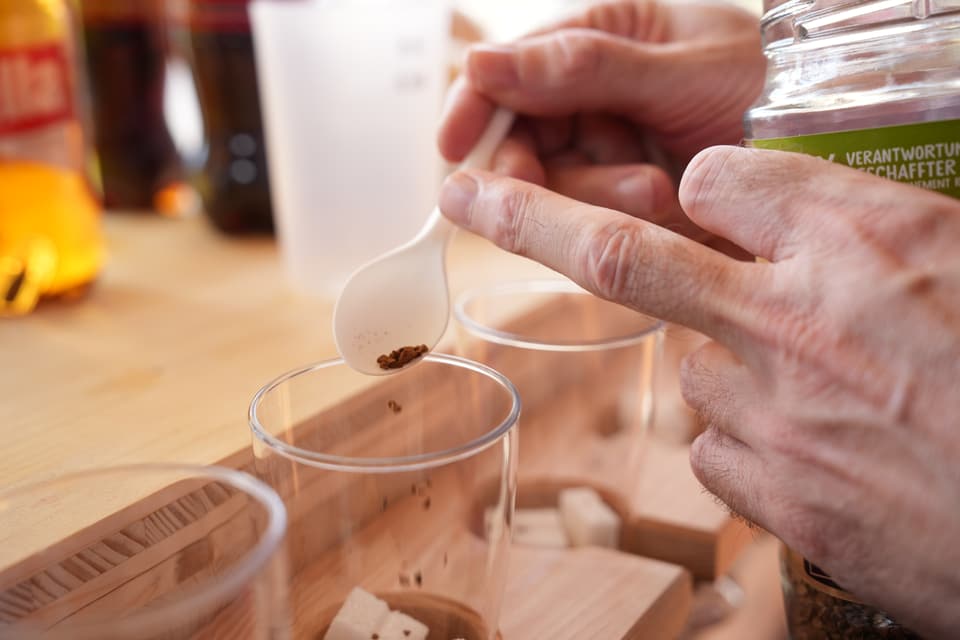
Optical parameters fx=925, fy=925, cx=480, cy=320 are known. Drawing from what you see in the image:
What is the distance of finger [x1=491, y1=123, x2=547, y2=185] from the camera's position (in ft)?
2.02

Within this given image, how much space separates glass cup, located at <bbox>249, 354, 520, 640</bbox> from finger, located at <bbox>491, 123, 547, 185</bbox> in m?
0.20

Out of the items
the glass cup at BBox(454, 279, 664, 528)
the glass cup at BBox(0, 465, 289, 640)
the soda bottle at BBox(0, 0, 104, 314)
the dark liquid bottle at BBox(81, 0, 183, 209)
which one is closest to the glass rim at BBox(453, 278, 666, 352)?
the glass cup at BBox(454, 279, 664, 528)

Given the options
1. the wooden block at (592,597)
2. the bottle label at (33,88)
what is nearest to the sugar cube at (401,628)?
the wooden block at (592,597)

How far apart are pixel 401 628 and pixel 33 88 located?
0.62m

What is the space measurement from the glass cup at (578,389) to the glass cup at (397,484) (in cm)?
7

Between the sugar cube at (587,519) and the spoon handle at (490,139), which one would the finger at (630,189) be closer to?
the spoon handle at (490,139)

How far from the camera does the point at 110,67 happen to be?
3.55 ft

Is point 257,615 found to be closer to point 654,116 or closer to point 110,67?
point 654,116

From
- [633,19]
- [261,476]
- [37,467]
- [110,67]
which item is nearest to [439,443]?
[261,476]

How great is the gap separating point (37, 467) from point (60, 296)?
1.23 ft

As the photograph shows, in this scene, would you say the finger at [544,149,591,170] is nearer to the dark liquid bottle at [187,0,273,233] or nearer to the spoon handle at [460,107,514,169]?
the spoon handle at [460,107,514,169]

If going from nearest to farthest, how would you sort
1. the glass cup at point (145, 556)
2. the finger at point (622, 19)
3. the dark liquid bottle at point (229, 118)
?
the glass cup at point (145, 556) → the finger at point (622, 19) → the dark liquid bottle at point (229, 118)

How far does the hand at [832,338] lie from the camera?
0.34m

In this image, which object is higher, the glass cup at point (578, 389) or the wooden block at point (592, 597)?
the glass cup at point (578, 389)
